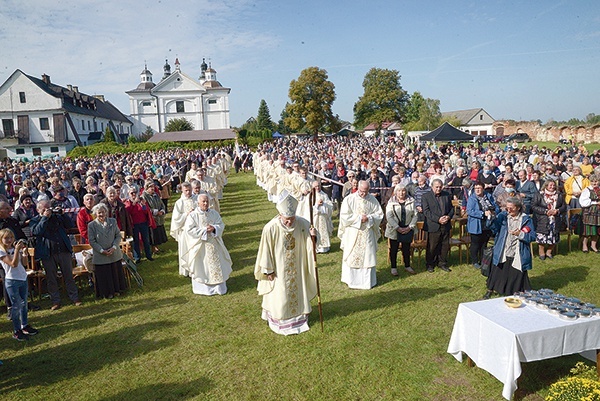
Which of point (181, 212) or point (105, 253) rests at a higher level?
point (181, 212)

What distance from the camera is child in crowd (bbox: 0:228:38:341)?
5758 millimetres

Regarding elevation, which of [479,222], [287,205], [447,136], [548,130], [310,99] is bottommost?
[479,222]

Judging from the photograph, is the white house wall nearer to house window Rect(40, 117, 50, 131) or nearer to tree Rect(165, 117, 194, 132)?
house window Rect(40, 117, 50, 131)

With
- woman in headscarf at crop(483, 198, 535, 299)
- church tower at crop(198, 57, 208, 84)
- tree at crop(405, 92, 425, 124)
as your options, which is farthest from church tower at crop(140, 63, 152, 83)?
woman in headscarf at crop(483, 198, 535, 299)

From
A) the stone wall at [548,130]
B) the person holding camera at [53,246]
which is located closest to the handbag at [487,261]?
the person holding camera at [53,246]

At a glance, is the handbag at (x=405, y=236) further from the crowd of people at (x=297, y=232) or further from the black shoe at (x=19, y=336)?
the black shoe at (x=19, y=336)

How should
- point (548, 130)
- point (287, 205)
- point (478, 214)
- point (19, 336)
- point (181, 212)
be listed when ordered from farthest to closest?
point (548, 130), point (181, 212), point (478, 214), point (19, 336), point (287, 205)

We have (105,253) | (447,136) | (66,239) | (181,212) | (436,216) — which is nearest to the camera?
(66,239)

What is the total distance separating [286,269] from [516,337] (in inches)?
121

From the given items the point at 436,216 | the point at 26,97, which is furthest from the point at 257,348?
the point at 26,97

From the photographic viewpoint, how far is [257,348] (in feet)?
18.6

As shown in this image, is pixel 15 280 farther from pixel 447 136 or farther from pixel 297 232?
pixel 447 136

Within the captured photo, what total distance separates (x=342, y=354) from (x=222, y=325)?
2066 mm

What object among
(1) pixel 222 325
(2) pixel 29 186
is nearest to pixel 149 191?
(2) pixel 29 186
